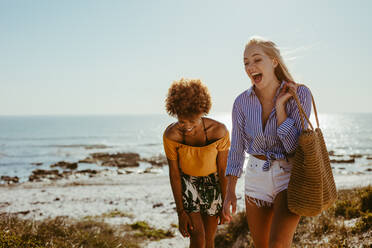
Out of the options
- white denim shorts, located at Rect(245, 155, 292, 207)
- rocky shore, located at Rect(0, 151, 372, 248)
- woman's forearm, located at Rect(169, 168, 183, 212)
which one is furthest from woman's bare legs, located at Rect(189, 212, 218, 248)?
rocky shore, located at Rect(0, 151, 372, 248)

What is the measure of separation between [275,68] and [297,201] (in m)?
1.04

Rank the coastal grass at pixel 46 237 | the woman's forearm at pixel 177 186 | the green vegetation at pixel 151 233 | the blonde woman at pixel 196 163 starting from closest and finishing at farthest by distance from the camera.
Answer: the blonde woman at pixel 196 163, the woman's forearm at pixel 177 186, the coastal grass at pixel 46 237, the green vegetation at pixel 151 233

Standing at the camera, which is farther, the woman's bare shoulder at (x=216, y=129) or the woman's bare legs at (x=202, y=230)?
the woman's bare shoulder at (x=216, y=129)

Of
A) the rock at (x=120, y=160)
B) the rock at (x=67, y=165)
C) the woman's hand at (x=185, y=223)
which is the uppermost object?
the woman's hand at (x=185, y=223)

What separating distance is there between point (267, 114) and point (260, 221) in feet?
2.75

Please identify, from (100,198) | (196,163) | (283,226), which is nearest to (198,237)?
(196,163)

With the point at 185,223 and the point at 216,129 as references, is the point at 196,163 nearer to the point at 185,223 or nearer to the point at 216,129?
the point at 216,129

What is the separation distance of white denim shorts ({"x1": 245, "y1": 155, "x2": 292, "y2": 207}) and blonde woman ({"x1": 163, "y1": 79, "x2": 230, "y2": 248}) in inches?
29.2

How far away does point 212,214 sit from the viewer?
3.33m

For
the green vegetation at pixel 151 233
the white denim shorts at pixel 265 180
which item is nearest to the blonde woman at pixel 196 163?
the white denim shorts at pixel 265 180

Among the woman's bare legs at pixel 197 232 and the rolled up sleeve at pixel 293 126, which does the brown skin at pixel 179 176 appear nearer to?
the woman's bare legs at pixel 197 232

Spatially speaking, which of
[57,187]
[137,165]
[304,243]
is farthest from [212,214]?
[137,165]

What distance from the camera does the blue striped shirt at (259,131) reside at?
2.31 meters

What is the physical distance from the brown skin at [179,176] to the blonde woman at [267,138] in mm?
584
